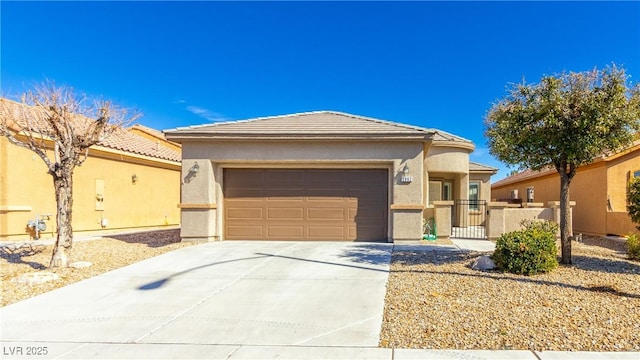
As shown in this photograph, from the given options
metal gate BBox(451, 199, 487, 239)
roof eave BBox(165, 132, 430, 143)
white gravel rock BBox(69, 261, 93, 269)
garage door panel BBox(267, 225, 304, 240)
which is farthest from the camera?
metal gate BBox(451, 199, 487, 239)

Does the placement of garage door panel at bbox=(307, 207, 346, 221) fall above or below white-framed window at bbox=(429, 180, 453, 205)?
below

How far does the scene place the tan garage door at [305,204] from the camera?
12.1 meters

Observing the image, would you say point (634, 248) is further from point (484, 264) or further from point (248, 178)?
point (248, 178)

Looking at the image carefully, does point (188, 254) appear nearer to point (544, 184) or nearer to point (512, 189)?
point (544, 184)

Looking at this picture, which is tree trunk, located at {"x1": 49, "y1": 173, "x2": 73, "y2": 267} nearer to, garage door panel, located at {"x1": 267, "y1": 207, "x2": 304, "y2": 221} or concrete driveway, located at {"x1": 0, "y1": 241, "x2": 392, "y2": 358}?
concrete driveway, located at {"x1": 0, "y1": 241, "x2": 392, "y2": 358}

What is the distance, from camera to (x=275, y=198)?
1234 centimetres

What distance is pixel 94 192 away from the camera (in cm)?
1470

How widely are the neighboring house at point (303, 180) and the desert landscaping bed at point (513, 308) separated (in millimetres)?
4009

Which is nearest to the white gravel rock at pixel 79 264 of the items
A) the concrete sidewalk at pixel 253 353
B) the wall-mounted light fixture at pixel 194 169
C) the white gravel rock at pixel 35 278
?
the white gravel rock at pixel 35 278

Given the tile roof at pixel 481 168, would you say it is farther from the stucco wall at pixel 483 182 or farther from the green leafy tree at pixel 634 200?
the green leafy tree at pixel 634 200

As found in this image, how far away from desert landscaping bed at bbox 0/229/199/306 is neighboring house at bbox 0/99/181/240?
1.53 m

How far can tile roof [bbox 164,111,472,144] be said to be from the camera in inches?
455

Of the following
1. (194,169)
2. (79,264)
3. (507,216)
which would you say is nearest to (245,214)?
(194,169)

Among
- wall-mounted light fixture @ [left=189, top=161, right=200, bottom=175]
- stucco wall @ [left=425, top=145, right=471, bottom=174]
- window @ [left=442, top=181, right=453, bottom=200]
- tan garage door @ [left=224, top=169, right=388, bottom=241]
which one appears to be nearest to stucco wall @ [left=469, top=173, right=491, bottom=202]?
window @ [left=442, top=181, right=453, bottom=200]
